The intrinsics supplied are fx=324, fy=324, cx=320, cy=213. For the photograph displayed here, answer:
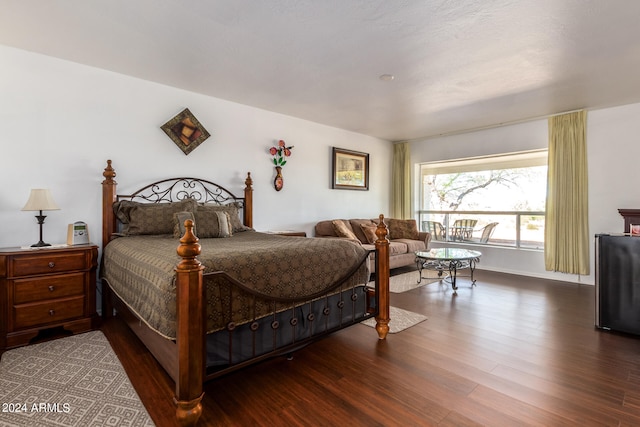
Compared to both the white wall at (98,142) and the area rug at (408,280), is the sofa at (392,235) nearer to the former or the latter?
the area rug at (408,280)

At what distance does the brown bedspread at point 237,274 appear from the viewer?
1.76 meters

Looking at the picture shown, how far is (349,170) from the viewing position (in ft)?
19.8

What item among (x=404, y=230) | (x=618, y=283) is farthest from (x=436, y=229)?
(x=618, y=283)

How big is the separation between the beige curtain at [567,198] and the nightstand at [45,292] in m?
5.89

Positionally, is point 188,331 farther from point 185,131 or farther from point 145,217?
point 185,131

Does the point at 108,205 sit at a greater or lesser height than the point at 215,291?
greater

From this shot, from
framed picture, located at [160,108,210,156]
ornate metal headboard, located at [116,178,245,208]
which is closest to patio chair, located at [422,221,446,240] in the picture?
ornate metal headboard, located at [116,178,245,208]

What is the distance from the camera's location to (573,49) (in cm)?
282

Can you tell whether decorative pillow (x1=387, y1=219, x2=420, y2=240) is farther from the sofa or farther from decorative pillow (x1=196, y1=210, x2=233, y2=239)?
decorative pillow (x1=196, y1=210, x2=233, y2=239)

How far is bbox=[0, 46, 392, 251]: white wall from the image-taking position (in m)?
2.92

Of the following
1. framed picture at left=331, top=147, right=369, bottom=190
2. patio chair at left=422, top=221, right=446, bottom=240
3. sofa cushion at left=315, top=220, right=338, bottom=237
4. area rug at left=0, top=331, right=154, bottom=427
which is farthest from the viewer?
patio chair at left=422, top=221, right=446, bottom=240

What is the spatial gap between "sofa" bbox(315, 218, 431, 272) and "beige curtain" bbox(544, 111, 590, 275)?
186 centimetres

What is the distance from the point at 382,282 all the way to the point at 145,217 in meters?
2.37

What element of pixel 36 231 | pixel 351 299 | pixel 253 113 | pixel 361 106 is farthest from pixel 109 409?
pixel 361 106
